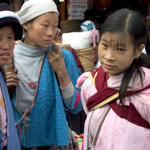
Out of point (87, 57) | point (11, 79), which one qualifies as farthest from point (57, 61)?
point (87, 57)

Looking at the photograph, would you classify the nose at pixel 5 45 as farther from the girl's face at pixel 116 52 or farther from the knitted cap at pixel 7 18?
the girl's face at pixel 116 52

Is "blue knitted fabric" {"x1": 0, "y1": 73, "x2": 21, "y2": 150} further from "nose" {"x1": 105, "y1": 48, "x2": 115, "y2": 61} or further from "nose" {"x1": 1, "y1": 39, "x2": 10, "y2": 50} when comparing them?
"nose" {"x1": 105, "y1": 48, "x2": 115, "y2": 61}

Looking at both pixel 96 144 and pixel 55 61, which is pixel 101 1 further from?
pixel 96 144

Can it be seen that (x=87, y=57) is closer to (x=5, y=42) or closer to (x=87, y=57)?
(x=87, y=57)

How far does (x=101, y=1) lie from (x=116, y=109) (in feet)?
17.9

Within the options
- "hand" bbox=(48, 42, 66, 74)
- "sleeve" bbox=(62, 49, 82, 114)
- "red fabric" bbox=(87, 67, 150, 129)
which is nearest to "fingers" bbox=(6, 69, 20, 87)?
"hand" bbox=(48, 42, 66, 74)

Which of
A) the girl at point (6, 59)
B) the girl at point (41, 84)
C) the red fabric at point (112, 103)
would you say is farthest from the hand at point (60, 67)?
the girl at point (6, 59)

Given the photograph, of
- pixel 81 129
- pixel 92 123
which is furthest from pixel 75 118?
pixel 92 123

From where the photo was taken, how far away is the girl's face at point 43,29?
173cm

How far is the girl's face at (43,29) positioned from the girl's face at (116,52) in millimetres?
489

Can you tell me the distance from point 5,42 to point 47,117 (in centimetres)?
70

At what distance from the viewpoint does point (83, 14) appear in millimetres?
5676

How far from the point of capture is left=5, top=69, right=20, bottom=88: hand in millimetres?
1647

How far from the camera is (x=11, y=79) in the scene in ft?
5.43
